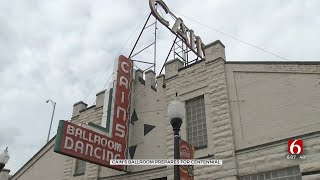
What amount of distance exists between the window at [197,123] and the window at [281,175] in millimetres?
2770

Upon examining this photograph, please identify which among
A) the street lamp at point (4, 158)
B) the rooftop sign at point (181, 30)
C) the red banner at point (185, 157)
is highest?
the rooftop sign at point (181, 30)

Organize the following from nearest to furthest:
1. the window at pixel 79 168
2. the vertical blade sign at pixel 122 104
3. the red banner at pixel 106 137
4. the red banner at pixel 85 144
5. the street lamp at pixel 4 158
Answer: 1. the street lamp at pixel 4 158
2. the red banner at pixel 85 144
3. the red banner at pixel 106 137
4. the vertical blade sign at pixel 122 104
5. the window at pixel 79 168

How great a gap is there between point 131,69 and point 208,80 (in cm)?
514

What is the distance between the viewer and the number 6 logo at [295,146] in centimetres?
1225

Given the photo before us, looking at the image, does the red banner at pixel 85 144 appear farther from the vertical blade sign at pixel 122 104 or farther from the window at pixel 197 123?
the window at pixel 197 123

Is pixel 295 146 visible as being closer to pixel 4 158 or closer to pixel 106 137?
pixel 106 137

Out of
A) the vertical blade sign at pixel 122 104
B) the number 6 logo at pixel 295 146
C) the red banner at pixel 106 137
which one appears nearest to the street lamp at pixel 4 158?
the red banner at pixel 106 137

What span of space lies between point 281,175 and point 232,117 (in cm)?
313

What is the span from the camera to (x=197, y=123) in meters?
16.0

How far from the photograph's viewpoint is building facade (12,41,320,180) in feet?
41.8

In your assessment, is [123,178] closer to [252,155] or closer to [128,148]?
[128,148]

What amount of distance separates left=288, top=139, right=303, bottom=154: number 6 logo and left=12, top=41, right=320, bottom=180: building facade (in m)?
0.17

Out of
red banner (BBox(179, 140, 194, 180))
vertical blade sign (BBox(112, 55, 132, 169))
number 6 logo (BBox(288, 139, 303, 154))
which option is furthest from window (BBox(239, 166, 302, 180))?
vertical blade sign (BBox(112, 55, 132, 169))

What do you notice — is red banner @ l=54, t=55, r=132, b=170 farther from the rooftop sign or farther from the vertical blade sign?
the rooftop sign
